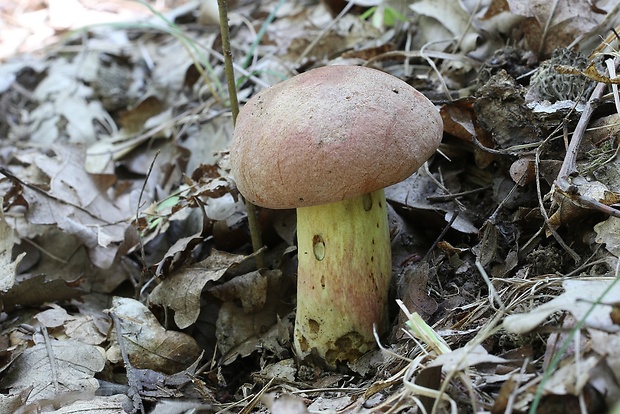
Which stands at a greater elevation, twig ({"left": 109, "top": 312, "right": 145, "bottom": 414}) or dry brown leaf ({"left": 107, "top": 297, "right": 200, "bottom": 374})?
twig ({"left": 109, "top": 312, "right": 145, "bottom": 414})

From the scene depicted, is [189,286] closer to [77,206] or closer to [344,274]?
[344,274]

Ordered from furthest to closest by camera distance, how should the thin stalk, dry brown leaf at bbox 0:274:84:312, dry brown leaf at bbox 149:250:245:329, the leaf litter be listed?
1. dry brown leaf at bbox 0:274:84:312
2. dry brown leaf at bbox 149:250:245:329
3. the thin stalk
4. the leaf litter

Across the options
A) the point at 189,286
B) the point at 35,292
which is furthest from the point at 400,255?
the point at 35,292

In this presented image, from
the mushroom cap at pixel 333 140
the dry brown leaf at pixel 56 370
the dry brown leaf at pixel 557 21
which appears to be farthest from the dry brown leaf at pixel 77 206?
the dry brown leaf at pixel 557 21

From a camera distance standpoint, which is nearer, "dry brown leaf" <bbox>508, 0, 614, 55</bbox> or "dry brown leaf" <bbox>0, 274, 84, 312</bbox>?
"dry brown leaf" <bbox>0, 274, 84, 312</bbox>

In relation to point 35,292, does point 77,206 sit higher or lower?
higher

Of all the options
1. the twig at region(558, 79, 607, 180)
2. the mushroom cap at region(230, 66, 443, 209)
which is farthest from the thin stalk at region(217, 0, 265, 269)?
the twig at region(558, 79, 607, 180)

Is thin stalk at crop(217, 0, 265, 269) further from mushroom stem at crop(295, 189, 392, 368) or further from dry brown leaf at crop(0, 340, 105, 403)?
dry brown leaf at crop(0, 340, 105, 403)

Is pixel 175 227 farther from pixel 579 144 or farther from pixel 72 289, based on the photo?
pixel 579 144
